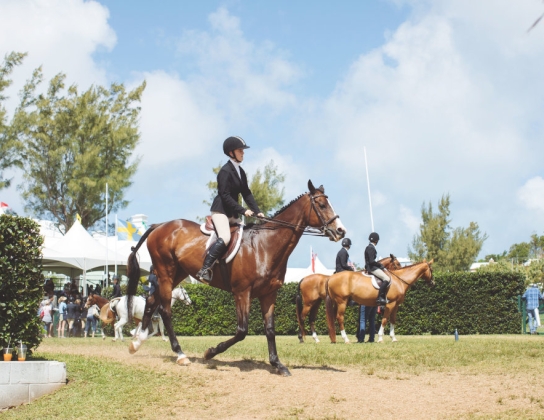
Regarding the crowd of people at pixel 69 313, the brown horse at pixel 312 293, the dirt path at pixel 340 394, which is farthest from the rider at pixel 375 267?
the crowd of people at pixel 69 313

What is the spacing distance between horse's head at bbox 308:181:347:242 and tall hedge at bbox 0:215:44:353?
15.0 ft

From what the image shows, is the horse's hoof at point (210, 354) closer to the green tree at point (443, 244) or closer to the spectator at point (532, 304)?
the spectator at point (532, 304)

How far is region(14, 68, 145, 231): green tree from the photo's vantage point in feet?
123

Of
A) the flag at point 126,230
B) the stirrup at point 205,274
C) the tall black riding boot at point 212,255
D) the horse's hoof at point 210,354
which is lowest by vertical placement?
the horse's hoof at point 210,354

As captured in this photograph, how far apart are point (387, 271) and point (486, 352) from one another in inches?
238

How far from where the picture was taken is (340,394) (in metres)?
8.52

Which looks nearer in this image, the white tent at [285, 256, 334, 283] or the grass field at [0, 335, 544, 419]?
the grass field at [0, 335, 544, 419]

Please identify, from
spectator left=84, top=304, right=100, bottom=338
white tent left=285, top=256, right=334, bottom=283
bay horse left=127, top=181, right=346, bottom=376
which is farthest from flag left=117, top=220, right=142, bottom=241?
bay horse left=127, top=181, right=346, bottom=376

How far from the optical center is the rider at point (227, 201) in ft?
A: 33.0

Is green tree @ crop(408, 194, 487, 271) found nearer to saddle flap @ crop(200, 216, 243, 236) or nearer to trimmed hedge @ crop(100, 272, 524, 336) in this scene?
trimmed hedge @ crop(100, 272, 524, 336)

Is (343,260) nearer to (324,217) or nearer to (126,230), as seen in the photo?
(324,217)

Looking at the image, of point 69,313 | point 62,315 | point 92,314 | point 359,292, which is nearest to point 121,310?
point 92,314

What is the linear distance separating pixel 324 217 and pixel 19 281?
16.4 feet

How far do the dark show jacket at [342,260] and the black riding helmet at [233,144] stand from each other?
10.3 metres
